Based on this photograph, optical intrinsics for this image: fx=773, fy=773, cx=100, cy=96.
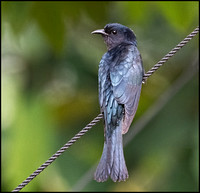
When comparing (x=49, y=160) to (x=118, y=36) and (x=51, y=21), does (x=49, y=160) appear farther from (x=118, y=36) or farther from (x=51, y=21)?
(x=51, y=21)

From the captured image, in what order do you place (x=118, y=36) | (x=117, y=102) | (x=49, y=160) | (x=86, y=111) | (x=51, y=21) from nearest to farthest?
(x=49, y=160) < (x=117, y=102) < (x=118, y=36) < (x=51, y=21) < (x=86, y=111)

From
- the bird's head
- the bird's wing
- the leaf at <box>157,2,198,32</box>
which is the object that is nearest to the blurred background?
the leaf at <box>157,2,198,32</box>

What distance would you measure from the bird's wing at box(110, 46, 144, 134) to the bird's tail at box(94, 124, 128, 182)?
13cm

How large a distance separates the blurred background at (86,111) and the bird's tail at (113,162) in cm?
220

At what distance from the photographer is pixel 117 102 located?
5133 millimetres

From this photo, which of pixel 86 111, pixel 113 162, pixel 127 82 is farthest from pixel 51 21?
pixel 86 111

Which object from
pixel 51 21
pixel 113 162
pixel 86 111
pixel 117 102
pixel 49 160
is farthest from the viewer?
pixel 86 111

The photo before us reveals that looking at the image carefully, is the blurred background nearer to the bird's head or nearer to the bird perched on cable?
the bird's head

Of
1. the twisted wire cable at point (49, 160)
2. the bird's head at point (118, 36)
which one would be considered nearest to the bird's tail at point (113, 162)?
the twisted wire cable at point (49, 160)

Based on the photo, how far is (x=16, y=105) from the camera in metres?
7.68

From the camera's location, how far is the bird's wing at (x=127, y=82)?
16.6 feet

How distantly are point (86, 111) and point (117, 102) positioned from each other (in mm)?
3294

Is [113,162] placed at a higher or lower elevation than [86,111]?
higher

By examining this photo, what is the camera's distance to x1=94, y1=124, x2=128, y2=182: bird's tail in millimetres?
4902
